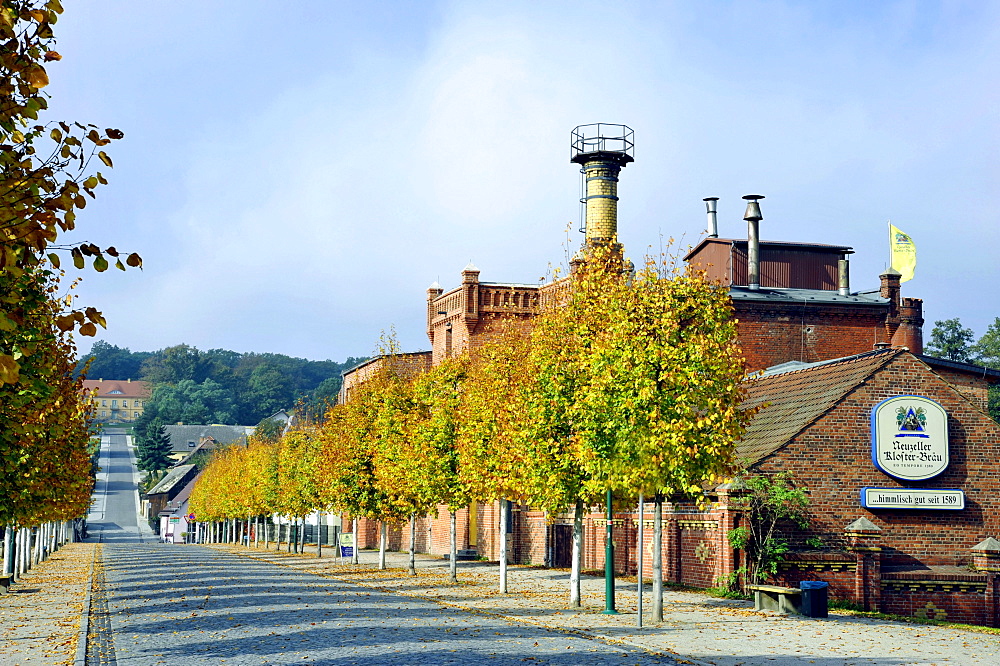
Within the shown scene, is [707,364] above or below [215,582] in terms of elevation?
above

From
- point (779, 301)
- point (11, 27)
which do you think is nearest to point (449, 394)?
point (779, 301)

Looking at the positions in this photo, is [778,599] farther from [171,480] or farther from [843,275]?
[171,480]

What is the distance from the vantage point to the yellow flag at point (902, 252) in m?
55.0

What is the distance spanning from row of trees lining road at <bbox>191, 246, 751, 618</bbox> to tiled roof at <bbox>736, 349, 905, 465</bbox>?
4.32 m

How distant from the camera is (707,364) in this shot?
21.8m

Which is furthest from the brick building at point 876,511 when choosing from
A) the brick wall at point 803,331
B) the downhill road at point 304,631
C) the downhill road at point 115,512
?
the downhill road at point 115,512

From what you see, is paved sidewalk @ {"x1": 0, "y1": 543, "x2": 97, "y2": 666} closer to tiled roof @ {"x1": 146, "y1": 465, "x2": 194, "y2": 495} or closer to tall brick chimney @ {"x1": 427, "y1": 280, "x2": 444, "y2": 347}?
tall brick chimney @ {"x1": 427, "y1": 280, "x2": 444, "y2": 347}

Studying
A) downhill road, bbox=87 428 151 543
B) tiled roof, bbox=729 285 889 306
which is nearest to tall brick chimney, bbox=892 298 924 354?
→ tiled roof, bbox=729 285 889 306

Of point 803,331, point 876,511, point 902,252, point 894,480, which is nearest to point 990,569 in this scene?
point 876,511

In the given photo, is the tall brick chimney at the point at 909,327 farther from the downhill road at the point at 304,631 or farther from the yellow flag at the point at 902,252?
the downhill road at the point at 304,631

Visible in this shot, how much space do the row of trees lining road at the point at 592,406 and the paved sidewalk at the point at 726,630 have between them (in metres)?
1.35

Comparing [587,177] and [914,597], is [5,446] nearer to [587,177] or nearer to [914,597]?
[914,597]

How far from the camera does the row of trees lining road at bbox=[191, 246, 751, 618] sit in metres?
21.7

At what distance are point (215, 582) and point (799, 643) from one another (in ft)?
69.6
